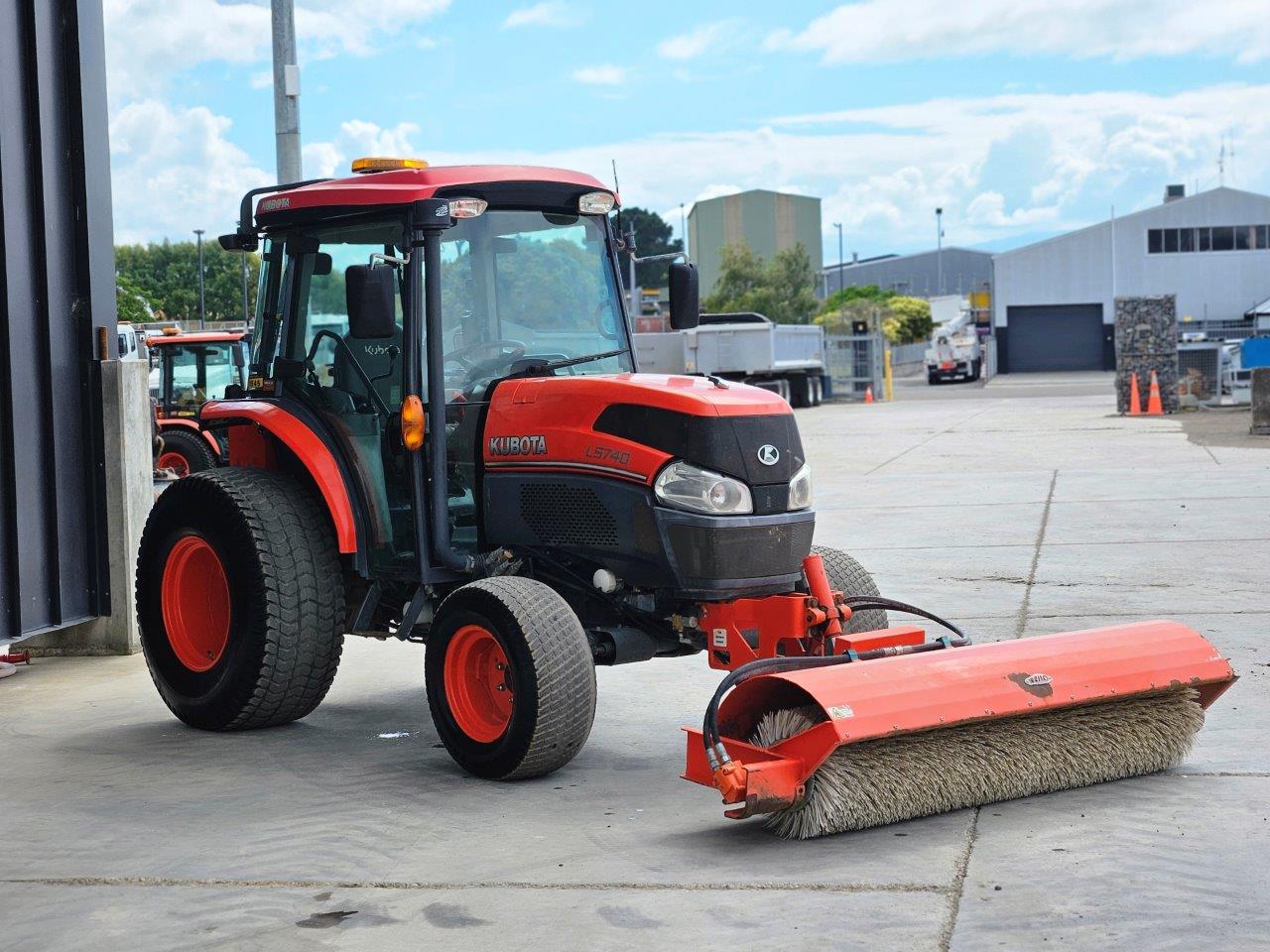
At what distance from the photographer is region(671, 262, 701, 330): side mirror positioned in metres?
7.61

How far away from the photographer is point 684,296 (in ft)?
25.1

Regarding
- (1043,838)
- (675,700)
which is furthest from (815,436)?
(1043,838)

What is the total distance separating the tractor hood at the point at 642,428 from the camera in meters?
6.38

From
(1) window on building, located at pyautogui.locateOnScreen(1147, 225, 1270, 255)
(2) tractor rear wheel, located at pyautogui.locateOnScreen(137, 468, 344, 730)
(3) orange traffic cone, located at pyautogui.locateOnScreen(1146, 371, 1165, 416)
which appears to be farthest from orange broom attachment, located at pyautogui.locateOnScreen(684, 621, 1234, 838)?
(1) window on building, located at pyautogui.locateOnScreen(1147, 225, 1270, 255)

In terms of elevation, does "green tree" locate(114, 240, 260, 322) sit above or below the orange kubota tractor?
above

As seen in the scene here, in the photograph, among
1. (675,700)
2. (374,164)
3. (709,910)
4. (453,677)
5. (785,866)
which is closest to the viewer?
(709,910)

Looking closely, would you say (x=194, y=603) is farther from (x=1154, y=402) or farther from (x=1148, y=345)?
(x=1148, y=345)

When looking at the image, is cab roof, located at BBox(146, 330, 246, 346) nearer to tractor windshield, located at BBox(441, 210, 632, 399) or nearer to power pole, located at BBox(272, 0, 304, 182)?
power pole, located at BBox(272, 0, 304, 182)

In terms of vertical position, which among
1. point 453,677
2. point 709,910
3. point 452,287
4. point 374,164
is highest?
point 374,164

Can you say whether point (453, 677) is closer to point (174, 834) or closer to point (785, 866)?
point (174, 834)

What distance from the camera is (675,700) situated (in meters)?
7.97

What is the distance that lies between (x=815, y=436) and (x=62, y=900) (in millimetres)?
24909

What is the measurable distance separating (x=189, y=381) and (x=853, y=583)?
53.7ft

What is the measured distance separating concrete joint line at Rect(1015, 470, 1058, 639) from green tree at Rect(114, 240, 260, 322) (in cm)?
4595
